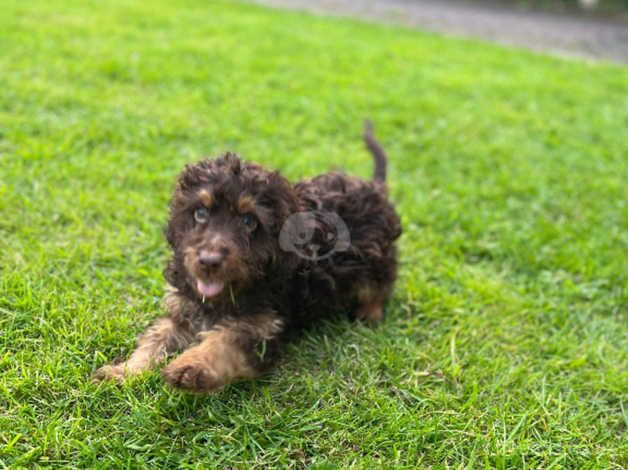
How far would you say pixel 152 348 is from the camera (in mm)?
3047

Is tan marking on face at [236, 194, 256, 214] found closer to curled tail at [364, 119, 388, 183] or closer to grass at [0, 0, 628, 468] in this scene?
grass at [0, 0, 628, 468]

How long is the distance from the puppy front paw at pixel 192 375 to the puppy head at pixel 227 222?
13.4 inches

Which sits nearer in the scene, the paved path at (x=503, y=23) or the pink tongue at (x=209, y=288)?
the pink tongue at (x=209, y=288)

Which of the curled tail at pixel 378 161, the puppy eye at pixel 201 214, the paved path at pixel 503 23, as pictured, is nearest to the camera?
the puppy eye at pixel 201 214

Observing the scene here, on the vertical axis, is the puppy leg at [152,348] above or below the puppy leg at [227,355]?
below

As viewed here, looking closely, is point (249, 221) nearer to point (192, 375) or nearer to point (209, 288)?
point (209, 288)

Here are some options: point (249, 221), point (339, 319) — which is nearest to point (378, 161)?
point (339, 319)

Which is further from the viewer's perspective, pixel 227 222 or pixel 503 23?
pixel 503 23

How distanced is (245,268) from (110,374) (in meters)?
0.85

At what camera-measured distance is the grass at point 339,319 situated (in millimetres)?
2766

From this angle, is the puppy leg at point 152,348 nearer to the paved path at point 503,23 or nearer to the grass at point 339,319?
the grass at point 339,319

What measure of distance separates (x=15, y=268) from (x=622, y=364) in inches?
145

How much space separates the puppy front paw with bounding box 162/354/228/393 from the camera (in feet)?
8.58

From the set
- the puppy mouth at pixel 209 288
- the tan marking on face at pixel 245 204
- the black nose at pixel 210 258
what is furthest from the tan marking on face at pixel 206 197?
the puppy mouth at pixel 209 288
